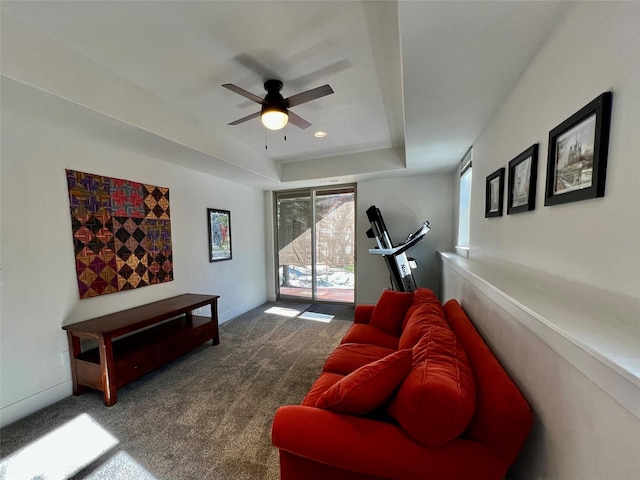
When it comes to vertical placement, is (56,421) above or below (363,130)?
below

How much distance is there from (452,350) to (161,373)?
2.63 metres

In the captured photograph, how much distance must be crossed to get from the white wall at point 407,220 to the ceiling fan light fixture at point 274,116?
264cm

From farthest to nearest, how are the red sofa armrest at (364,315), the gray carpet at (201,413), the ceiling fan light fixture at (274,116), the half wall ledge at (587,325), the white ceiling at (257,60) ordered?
the red sofa armrest at (364,315) < the ceiling fan light fixture at (274,116) < the gray carpet at (201,413) < the white ceiling at (257,60) < the half wall ledge at (587,325)

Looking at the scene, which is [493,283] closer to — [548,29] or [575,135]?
[575,135]

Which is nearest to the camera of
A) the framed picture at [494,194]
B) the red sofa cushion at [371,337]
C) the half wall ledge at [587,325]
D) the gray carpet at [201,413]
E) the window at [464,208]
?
the half wall ledge at [587,325]

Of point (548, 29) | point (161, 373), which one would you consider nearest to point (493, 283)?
point (548, 29)

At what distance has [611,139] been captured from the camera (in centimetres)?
78

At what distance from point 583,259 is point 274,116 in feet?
6.40

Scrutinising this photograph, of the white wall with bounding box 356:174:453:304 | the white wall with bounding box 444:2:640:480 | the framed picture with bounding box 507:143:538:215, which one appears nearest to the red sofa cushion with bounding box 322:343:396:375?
the white wall with bounding box 444:2:640:480

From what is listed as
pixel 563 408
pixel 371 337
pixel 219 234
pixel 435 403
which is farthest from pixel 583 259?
pixel 219 234

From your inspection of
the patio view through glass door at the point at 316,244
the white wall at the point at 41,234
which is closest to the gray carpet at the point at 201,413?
the white wall at the point at 41,234

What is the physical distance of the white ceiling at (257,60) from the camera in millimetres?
1190

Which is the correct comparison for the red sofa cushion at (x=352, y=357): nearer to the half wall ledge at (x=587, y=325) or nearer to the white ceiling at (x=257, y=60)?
the half wall ledge at (x=587, y=325)

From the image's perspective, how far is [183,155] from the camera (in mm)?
2738
